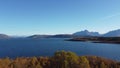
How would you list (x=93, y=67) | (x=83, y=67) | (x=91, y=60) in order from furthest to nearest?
(x=91, y=60) < (x=93, y=67) < (x=83, y=67)

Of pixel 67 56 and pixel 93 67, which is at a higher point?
pixel 67 56

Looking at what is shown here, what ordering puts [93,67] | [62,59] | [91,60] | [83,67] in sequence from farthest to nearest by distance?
[91,60] < [93,67] < [62,59] < [83,67]

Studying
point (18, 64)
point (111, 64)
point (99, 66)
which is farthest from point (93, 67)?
point (18, 64)

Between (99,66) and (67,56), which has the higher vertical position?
(67,56)

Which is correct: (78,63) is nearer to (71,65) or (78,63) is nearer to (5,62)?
(71,65)

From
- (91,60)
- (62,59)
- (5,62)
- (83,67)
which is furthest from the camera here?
(91,60)

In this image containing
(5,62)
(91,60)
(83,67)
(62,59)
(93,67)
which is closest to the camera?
(83,67)

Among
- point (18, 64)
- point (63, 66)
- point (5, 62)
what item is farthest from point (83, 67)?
point (5, 62)

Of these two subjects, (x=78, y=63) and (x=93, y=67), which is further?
(x=93, y=67)

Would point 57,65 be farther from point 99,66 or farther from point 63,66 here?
point 99,66
